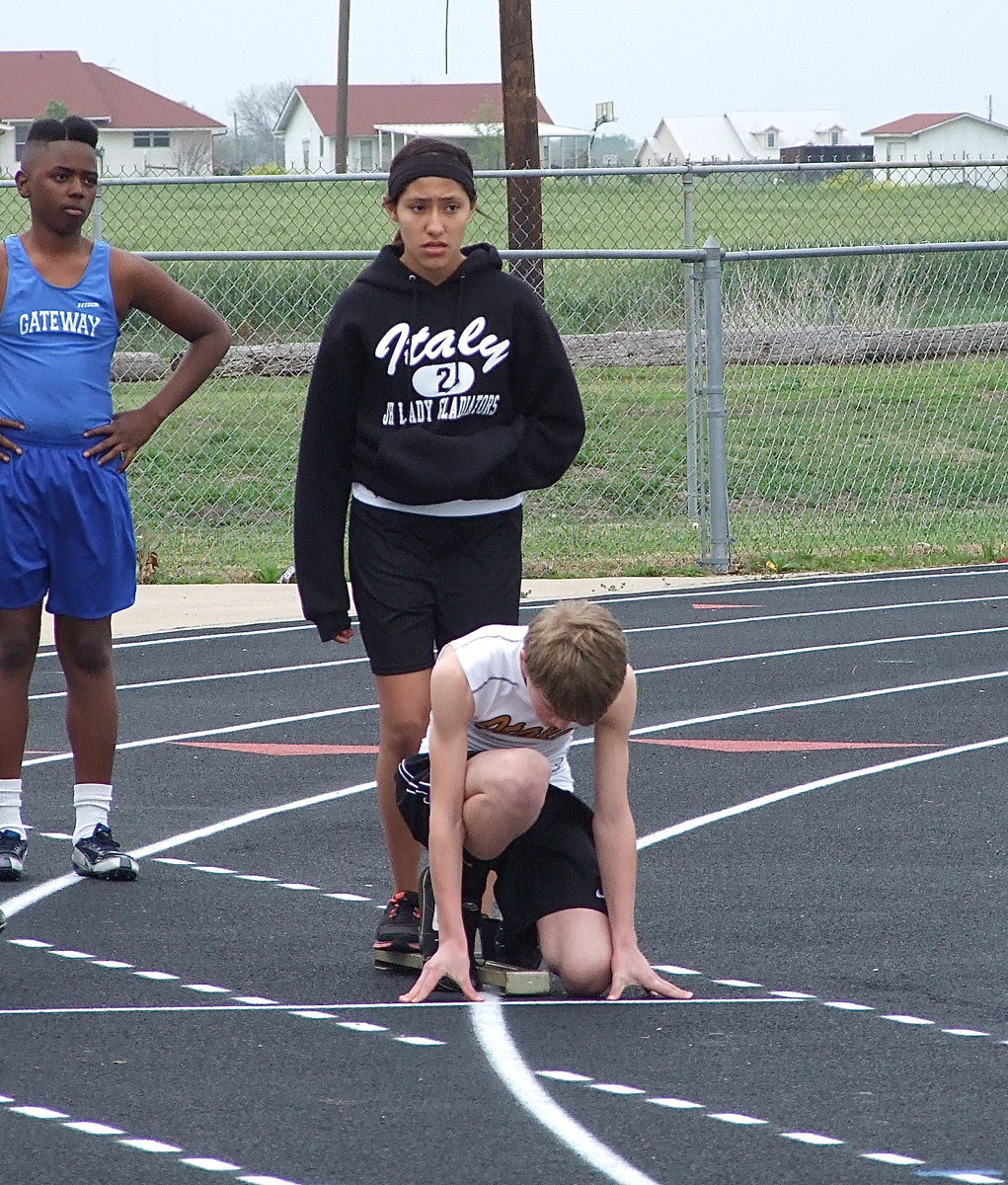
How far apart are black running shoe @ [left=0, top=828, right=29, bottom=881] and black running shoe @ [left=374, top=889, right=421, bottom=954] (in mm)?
1288

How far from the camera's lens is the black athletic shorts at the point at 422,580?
4.82 meters

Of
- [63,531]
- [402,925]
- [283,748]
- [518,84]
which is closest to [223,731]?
[283,748]

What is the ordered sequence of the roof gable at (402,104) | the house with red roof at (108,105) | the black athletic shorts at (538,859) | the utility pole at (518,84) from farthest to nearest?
the roof gable at (402,104) → the house with red roof at (108,105) → the utility pole at (518,84) → the black athletic shorts at (538,859)

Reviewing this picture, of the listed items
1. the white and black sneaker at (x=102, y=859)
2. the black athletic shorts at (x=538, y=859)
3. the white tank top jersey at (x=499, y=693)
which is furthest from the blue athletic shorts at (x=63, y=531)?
the white tank top jersey at (x=499, y=693)

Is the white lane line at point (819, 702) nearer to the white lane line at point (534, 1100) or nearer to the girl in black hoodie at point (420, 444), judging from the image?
the girl in black hoodie at point (420, 444)

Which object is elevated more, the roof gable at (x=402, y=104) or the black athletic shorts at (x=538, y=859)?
the roof gable at (x=402, y=104)

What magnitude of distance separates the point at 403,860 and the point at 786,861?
A: 141 cm

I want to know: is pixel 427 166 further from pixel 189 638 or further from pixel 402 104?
pixel 402 104

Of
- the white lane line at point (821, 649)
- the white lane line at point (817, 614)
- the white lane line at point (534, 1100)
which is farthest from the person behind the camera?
the white lane line at point (817, 614)

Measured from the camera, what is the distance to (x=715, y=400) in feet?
41.0

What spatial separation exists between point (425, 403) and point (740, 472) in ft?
36.5

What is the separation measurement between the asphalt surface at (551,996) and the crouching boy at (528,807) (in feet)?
0.42

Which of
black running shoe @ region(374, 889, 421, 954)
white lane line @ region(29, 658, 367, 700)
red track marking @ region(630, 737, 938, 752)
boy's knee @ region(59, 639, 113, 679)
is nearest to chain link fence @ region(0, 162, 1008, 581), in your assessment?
white lane line @ region(29, 658, 367, 700)

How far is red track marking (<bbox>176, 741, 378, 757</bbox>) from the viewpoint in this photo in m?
7.48
